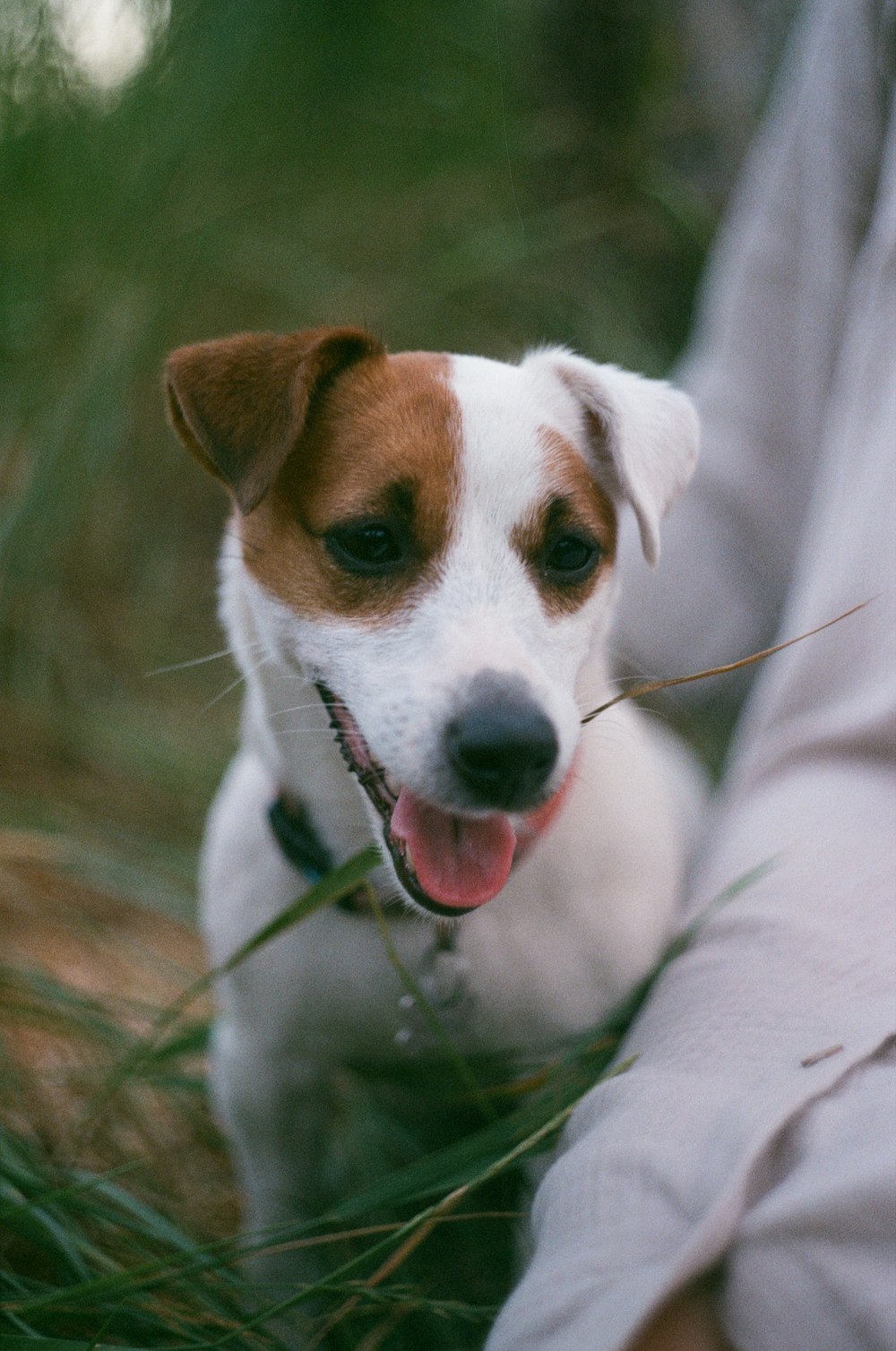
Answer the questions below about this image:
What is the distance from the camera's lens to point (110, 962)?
244cm

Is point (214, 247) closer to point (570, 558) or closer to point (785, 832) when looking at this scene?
point (570, 558)

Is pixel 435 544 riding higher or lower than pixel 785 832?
higher

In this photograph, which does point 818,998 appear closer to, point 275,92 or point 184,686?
point 184,686

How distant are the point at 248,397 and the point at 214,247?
222 cm

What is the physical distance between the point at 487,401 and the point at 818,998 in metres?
0.94

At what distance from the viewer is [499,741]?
1305mm

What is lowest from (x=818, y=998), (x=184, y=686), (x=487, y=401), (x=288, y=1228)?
(x=184, y=686)

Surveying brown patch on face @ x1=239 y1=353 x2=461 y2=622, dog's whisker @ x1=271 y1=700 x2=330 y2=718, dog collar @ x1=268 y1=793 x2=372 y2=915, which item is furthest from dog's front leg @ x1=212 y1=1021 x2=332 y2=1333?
brown patch on face @ x1=239 y1=353 x2=461 y2=622

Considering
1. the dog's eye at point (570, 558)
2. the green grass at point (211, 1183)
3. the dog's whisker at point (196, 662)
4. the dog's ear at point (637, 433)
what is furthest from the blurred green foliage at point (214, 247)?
the dog's eye at point (570, 558)

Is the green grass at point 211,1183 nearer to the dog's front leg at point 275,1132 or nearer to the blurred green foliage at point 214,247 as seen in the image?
the dog's front leg at point 275,1132

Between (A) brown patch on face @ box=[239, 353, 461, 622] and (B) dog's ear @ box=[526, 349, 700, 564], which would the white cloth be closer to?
(B) dog's ear @ box=[526, 349, 700, 564]

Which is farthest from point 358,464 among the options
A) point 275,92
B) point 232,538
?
point 275,92

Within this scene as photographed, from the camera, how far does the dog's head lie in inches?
53.9

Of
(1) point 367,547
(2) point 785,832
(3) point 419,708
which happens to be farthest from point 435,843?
(2) point 785,832
